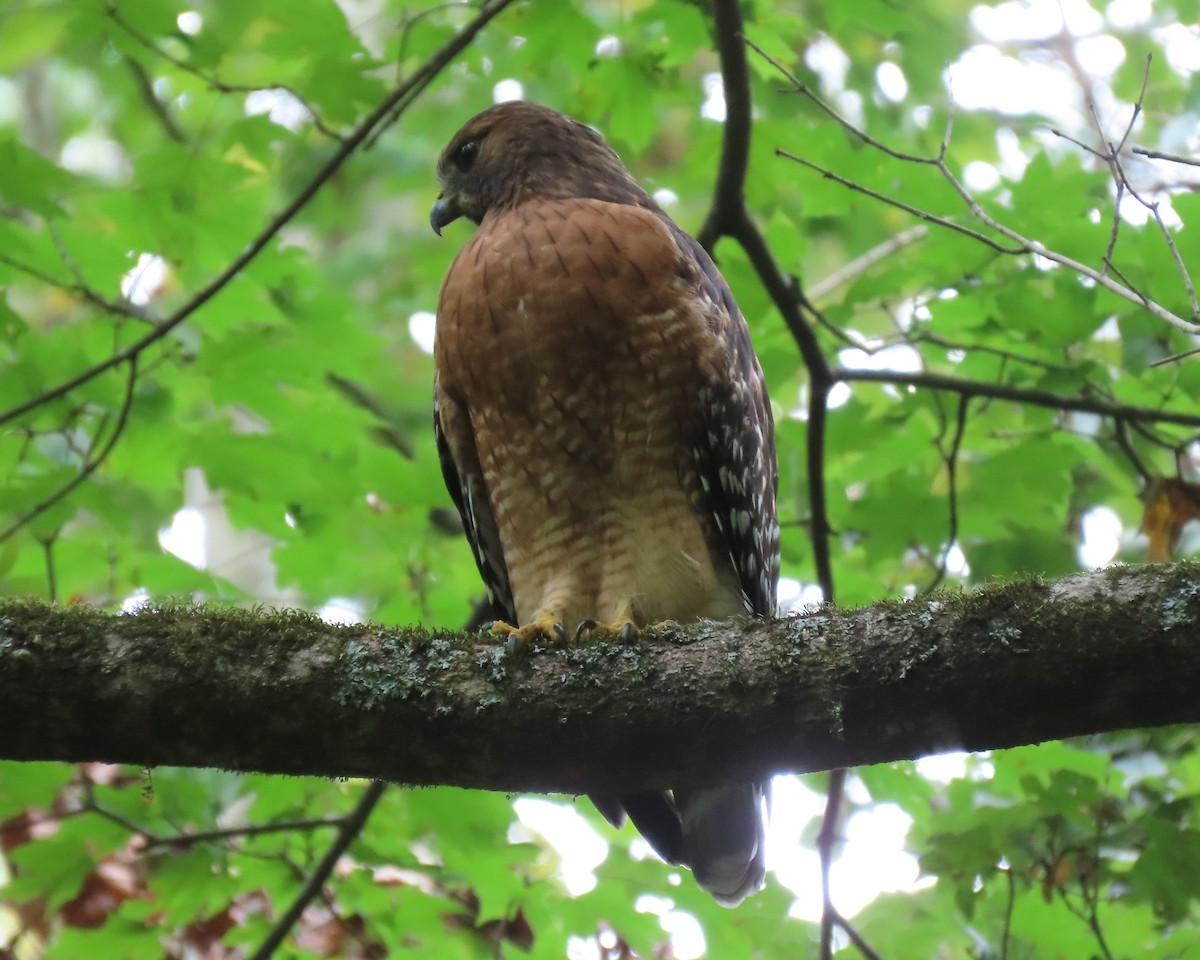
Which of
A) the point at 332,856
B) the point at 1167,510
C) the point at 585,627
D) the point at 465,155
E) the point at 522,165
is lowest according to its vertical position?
the point at 332,856

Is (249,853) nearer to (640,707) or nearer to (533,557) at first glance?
(533,557)

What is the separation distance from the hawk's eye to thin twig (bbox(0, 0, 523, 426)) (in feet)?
2.33

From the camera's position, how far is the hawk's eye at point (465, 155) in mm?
5312

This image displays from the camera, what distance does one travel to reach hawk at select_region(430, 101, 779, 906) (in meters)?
4.18

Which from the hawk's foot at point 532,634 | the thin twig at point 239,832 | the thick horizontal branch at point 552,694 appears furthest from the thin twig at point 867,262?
the thin twig at point 239,832

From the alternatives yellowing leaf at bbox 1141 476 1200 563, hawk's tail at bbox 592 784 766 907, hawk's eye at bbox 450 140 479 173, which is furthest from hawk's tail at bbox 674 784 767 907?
hawk's eye at bbox 450 140 479 173

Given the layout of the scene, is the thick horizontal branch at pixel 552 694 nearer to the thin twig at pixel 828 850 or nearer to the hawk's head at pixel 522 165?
the thin twig at pixel 828 850

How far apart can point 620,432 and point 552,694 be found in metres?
1.48

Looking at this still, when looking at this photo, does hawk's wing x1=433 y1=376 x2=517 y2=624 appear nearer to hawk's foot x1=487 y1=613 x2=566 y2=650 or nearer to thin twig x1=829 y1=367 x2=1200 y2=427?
hawk's foot x1=487 y1=613 x2=566 y2=650

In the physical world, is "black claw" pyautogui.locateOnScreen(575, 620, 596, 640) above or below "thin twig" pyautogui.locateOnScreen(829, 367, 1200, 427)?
below

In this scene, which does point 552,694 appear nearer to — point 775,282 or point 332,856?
point 332,856

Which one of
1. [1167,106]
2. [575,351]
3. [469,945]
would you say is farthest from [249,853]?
[1167,106]

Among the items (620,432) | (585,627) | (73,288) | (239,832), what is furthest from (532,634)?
(73,288)

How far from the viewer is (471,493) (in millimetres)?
4766
